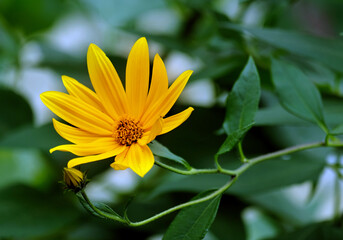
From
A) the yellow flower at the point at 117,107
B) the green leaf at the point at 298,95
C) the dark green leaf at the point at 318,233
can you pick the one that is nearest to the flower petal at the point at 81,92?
the yellow flower at the point at 117,107

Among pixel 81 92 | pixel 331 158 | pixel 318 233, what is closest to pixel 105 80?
pixel 81 92

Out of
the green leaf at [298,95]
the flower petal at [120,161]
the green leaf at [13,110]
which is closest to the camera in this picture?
the flower petal at [120,161]

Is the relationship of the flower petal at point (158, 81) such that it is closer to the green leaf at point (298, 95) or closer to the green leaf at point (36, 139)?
the green leaf at point (298, 95)

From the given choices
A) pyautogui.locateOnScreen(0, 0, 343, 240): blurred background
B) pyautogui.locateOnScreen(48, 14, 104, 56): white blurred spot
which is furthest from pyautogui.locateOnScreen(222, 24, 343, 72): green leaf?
pyautogui.locateOnScreen(48, 14, 104, 56): white blurred spot

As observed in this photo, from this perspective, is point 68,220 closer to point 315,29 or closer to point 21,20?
point 21,20

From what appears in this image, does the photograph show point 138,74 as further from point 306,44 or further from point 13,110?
point 13,110

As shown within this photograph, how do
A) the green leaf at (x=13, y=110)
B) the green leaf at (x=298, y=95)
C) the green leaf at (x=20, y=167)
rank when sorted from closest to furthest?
the green leaf at (x=298, y=95)
the green leaf at (x=13, y=110)
the green leaf at (x=20, y=167)
